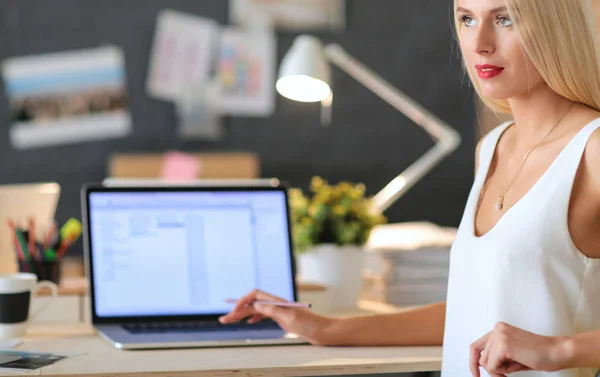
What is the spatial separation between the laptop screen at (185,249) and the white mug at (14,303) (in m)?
0.11

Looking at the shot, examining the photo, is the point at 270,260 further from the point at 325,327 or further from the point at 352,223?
the point at 352,223

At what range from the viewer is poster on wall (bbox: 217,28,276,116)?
3379mm

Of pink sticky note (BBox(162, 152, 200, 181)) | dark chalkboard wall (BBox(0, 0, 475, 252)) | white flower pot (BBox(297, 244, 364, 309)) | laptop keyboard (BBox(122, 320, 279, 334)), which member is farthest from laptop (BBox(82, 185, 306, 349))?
dark chalkboard wall (BBox(0, 0, 475, 252))

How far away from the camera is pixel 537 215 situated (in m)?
0.97

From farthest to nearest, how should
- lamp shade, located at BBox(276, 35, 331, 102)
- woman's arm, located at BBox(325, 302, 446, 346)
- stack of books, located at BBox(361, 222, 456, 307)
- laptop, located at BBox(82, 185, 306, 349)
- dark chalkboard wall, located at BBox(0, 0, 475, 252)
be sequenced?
dark chalkboard wall, located at BBox(0, 0, 475, 252)
lamp shade, located at BBox(276, 35, 331, 102)
stack of books, located at BBox(361, 222, 456, 307)
laptop, located at BBox(82, 185, 306, 349)
woman's arm, located at BBox(325, 302, 446, 346)

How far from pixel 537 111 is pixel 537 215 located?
16 centimetres

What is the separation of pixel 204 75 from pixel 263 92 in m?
0.24

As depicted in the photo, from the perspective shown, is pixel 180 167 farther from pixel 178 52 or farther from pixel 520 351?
pixel 520 351

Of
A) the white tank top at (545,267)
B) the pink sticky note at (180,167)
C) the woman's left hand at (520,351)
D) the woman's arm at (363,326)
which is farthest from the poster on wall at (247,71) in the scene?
the woman's left hand at (520,351)

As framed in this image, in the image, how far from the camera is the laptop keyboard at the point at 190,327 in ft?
4.33

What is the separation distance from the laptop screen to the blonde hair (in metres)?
0.59

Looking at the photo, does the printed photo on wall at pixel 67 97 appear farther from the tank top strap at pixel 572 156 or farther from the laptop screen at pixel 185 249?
the tank top strap at pixel 572 156

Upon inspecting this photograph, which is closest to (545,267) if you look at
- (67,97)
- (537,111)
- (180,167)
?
(537,111)

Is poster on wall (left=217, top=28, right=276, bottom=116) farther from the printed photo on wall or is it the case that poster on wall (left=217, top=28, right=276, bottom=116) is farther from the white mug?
the white mug
